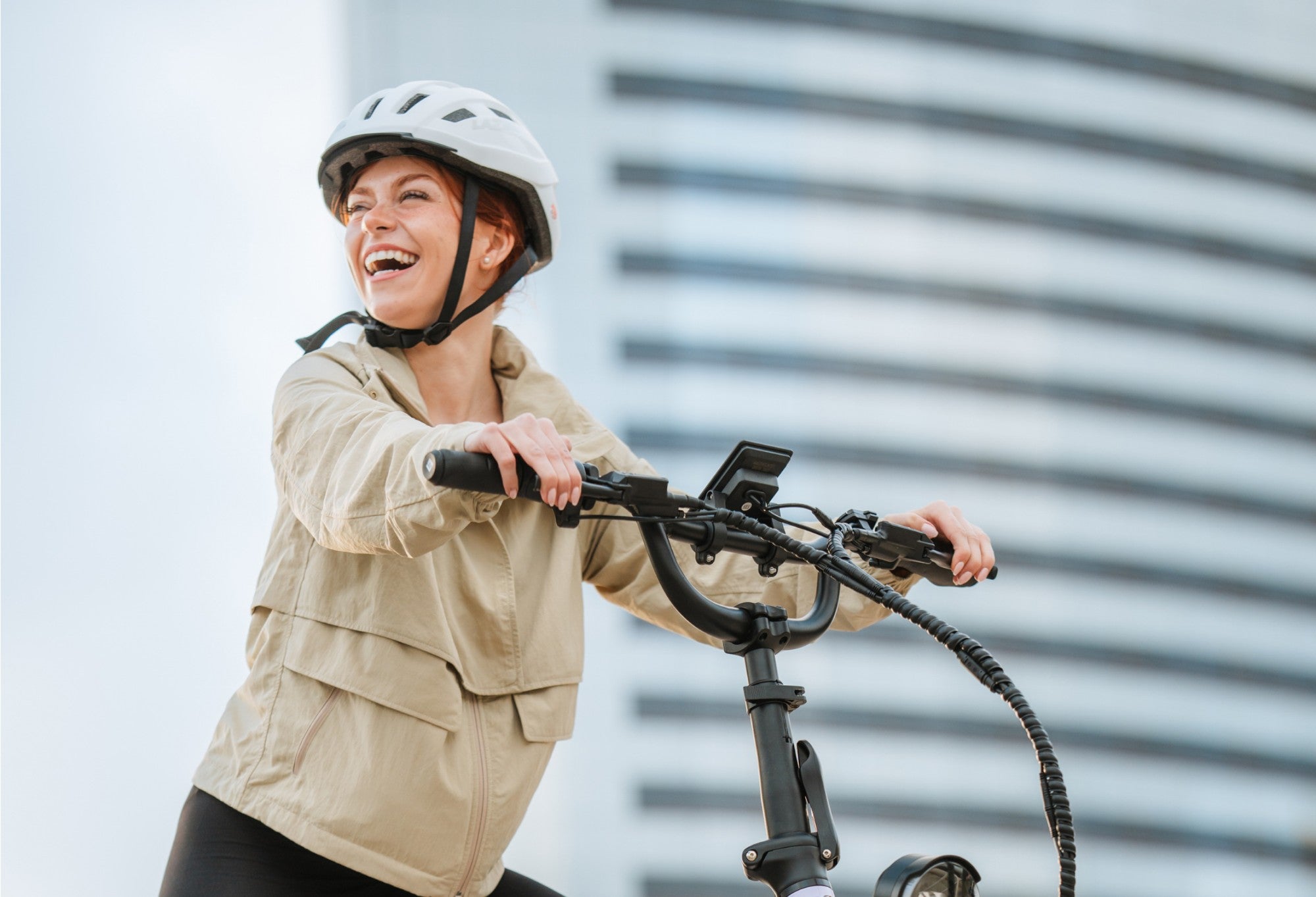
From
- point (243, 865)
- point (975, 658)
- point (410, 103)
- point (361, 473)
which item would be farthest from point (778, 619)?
point (410, 103)

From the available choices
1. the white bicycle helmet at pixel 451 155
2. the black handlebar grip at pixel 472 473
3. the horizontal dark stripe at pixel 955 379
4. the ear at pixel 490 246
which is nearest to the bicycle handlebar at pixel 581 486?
the black handlebar grip at pixel 472 473

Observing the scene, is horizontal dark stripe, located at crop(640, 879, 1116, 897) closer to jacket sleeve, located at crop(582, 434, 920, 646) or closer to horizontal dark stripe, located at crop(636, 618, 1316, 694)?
horizontal dark stripe, located at crop(636, 618, 1316, 694)

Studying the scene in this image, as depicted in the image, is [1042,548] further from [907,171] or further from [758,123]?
[758,123]

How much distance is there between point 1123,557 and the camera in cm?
2241

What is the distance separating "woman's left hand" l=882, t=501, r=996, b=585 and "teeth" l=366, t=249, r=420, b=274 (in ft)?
3.34

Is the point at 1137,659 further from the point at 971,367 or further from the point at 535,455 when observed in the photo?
the point at 535,455

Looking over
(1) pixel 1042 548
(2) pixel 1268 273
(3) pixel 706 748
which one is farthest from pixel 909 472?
(2) pixel 1268 273

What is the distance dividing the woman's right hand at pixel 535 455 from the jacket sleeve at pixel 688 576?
68cm

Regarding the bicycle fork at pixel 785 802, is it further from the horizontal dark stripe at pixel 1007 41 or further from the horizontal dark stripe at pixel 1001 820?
the horizontal dark stripe at pixel 1007 41

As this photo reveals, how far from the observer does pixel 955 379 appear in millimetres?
22219

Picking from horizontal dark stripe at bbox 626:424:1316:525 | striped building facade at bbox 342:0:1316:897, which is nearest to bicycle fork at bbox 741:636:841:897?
striped building facade at bbox 342:0:1316:897

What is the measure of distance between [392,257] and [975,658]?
54.3 inches

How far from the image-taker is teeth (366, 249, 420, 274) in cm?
211

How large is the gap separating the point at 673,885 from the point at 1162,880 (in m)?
9.86
